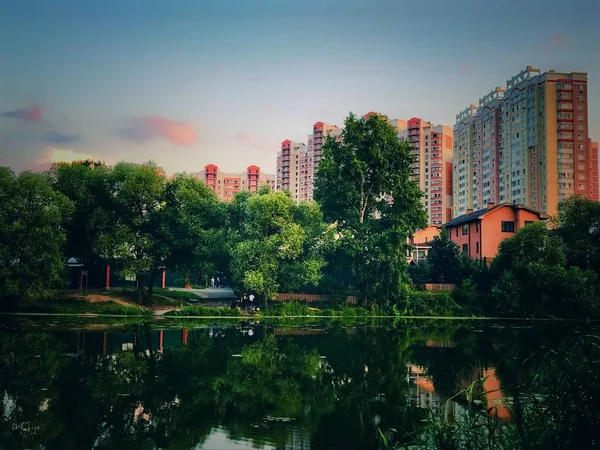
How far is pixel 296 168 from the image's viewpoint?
186 meters

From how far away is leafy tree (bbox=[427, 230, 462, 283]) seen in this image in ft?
207

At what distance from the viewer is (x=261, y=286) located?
51.5m

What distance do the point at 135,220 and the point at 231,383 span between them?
33.7 metres

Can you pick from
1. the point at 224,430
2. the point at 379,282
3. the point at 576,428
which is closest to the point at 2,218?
the point at 379,282

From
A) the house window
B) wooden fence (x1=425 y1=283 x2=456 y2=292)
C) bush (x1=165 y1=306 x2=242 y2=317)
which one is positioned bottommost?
bush (x1=165 y1=306 x2=242 y2=317)

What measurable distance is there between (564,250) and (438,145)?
104336mm

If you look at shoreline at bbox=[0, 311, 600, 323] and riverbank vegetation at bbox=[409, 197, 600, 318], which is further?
riverbank vegetation at bbox=[409, 197, 600, 318]

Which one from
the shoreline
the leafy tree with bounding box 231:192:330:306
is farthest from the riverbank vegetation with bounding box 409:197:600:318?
the leafy tree with bounding box 231:192:330:306

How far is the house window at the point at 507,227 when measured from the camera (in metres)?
69.3

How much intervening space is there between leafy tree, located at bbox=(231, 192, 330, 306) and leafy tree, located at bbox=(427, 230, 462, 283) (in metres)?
15.2

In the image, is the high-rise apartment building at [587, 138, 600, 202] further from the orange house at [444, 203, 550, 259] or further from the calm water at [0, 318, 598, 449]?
the calm water at [0, 318, 598, 449]

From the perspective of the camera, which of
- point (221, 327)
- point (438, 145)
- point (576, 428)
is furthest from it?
point (438, 145)

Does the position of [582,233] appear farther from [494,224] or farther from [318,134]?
[318,134]

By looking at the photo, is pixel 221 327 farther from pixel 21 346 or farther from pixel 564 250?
pixel 564 250
